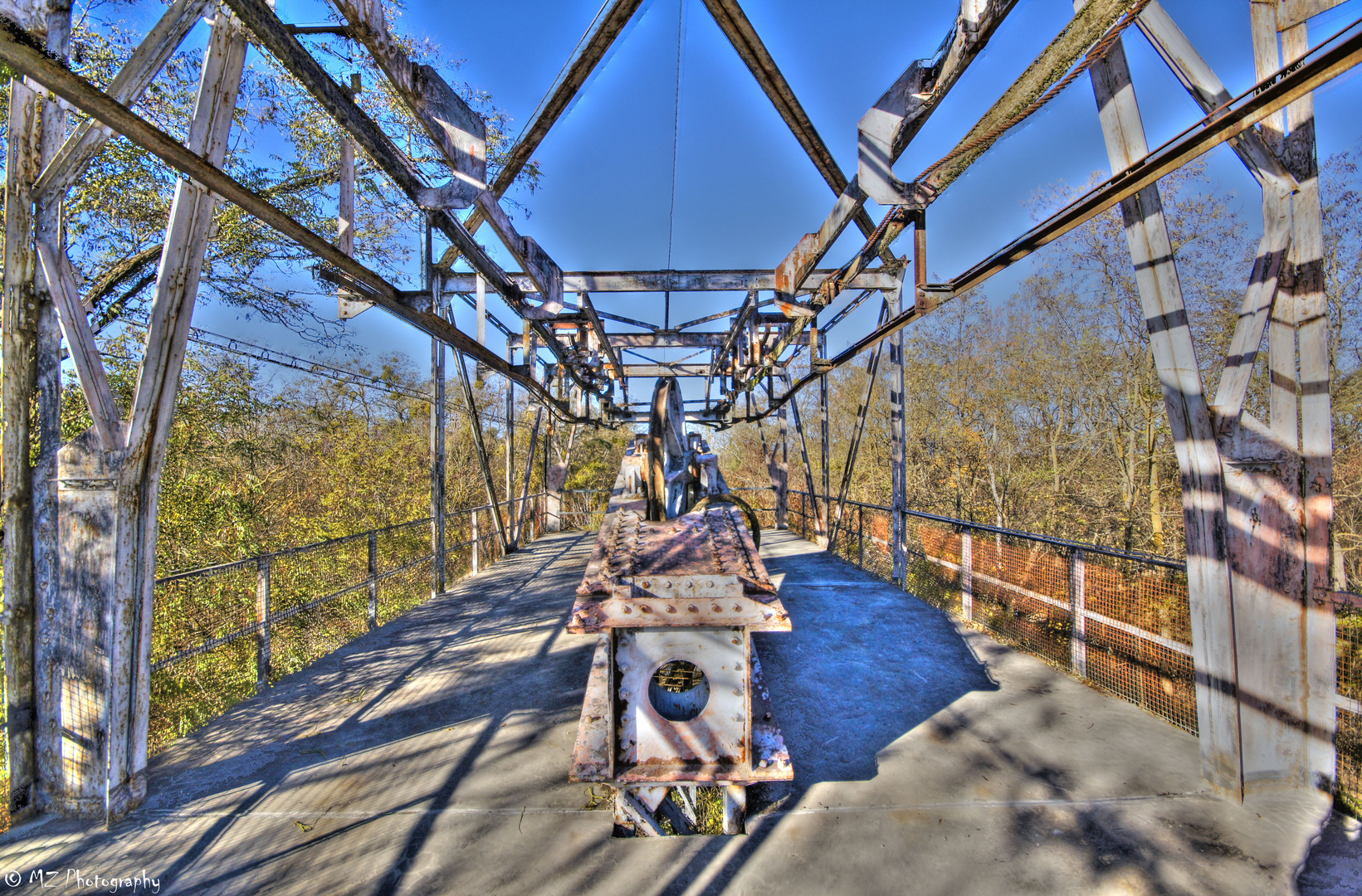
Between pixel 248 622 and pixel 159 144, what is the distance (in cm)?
708

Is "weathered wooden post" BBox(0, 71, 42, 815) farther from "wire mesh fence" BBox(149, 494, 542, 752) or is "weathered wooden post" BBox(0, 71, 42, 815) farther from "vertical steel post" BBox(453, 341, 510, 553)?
"vertical steel post" BBox(453, 341, 510, 553)

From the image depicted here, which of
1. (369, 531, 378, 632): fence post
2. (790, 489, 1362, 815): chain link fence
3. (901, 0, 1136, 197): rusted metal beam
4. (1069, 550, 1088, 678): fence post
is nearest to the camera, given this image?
(901, 0, 1136, 197): rusted metal beam

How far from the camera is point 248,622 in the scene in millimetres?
6922

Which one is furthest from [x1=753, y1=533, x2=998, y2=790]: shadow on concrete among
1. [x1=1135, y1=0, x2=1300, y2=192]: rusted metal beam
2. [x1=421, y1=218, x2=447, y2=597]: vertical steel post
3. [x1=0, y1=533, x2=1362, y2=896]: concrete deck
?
[x1=421, y1=218, x2=447, y2=597]: vertical steel post

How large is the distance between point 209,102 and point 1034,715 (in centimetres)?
701

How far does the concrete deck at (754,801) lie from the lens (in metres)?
2.48

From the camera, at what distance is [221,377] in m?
7.68

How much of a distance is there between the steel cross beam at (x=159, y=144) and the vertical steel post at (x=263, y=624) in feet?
9.41

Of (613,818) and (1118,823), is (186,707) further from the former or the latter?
(1118,823)

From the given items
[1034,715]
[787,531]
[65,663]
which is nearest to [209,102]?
[65,663]

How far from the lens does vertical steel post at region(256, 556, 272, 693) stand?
4805 mm

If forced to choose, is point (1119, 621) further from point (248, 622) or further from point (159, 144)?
point (248, 622)

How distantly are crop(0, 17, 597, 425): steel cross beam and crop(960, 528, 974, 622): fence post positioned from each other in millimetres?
6628

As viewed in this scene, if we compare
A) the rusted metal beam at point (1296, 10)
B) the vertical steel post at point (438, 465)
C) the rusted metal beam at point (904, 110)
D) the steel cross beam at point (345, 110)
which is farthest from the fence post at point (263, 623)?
the rusted metal beam at point (1296, 10)
